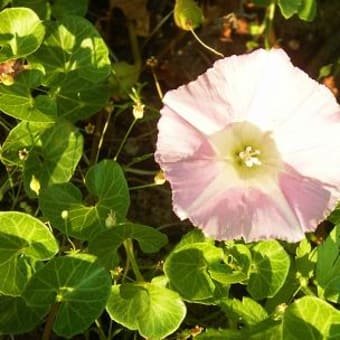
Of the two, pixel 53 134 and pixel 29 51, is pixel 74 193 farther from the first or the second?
pixel 29 51

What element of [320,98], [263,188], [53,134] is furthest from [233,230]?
[53,134]

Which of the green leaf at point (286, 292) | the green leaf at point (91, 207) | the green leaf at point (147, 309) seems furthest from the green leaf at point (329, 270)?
the green leaf at point (91, 207)

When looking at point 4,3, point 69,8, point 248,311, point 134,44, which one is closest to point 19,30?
point 4,3

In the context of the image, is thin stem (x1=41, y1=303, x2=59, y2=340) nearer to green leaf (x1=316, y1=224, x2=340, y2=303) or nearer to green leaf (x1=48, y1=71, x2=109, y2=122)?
green leaf (x1=48, y1=71, x2=109, y2=122)

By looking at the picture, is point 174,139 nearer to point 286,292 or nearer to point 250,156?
point 250,156

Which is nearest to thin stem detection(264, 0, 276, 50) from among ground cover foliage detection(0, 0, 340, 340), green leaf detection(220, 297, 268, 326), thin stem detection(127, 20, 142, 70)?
ground cover foliage detection(0, 0, 340, 340)

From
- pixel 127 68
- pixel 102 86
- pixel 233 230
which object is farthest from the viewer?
pixel 127 68
